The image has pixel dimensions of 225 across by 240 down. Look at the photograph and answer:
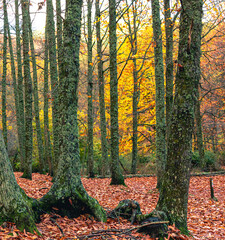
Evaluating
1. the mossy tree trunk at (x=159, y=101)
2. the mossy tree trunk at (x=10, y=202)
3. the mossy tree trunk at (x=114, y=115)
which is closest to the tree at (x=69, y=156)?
the mossy tree trunk at (x=10, y=202)

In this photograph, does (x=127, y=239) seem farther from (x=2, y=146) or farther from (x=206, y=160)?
(x=206, y=160)

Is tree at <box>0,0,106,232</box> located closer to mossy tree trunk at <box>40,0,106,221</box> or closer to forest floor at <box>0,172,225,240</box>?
mossy tree trunk at <box>40,0,106,221</box>

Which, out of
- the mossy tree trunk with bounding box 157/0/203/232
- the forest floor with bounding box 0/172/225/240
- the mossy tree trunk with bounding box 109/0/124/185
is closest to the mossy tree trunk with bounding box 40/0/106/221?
Result: the forest floor with bounding box 0/172/225/240

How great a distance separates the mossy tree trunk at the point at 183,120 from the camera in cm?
418

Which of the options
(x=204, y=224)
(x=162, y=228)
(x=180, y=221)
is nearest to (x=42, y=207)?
(x=162, y=228)

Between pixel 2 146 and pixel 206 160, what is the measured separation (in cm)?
1510

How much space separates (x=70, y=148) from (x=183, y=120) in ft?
7.63

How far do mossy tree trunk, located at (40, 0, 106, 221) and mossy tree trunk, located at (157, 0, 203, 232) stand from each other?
160cm

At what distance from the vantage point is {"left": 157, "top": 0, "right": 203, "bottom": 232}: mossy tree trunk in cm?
418

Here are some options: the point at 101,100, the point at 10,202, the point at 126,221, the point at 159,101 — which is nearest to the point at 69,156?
the point at 10,202

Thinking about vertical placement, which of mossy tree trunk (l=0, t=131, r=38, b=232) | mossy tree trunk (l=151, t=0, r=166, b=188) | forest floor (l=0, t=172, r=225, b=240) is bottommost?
forest floor (l=0, t=172, r=225, b=240)

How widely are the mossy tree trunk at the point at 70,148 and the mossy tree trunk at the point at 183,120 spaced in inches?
62.8

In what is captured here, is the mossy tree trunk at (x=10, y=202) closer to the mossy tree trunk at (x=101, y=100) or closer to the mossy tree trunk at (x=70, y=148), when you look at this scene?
the mossy tree trunk at (x=70, y=148)

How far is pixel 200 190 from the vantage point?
1002cm
